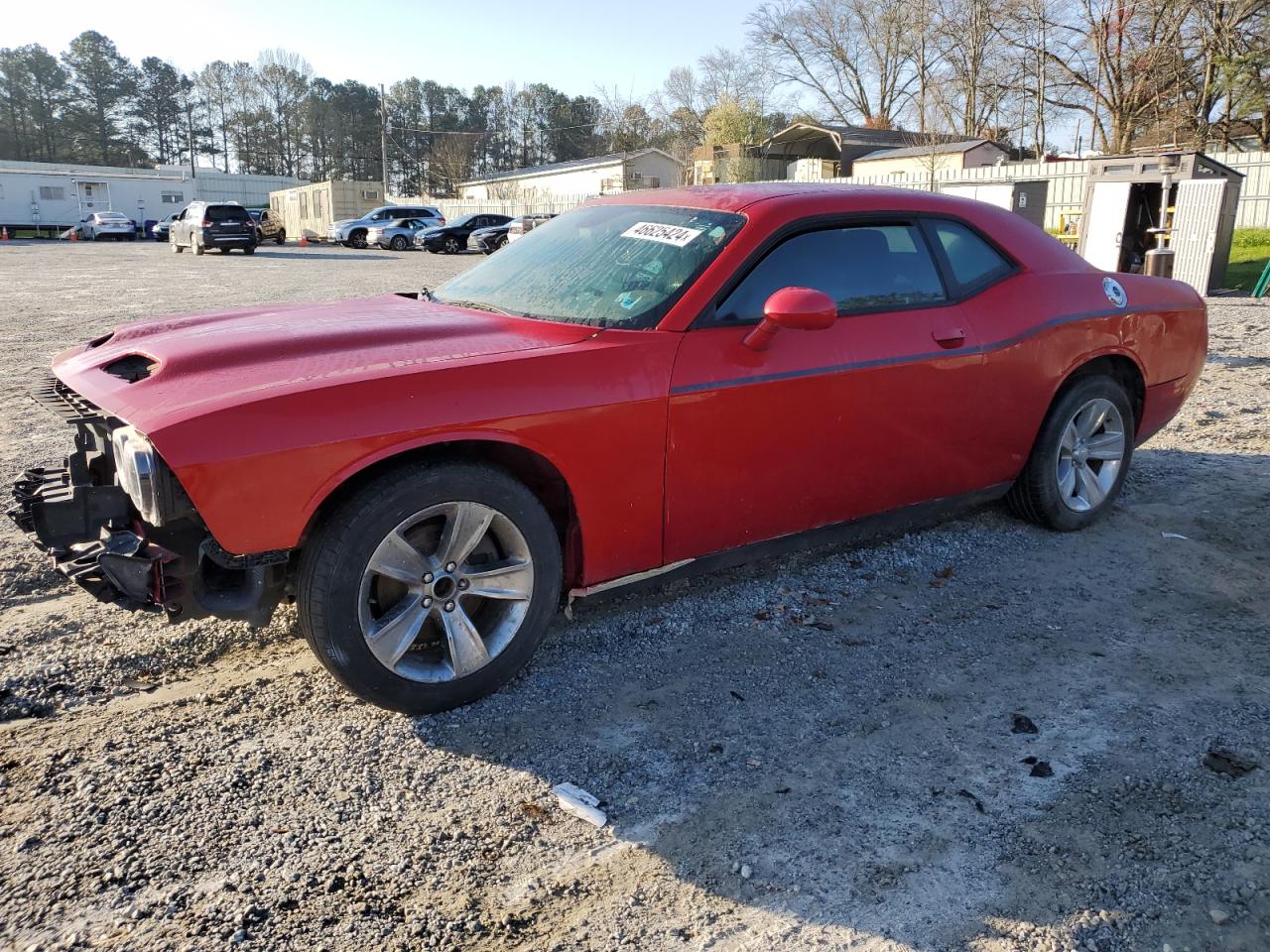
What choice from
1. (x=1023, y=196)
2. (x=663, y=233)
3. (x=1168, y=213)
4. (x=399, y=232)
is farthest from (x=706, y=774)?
(x=399, y=232)

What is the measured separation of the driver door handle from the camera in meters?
4.03

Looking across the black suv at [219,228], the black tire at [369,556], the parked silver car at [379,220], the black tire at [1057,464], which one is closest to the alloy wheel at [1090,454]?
the black tire at [1057,464]

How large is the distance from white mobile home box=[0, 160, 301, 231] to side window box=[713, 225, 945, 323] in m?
58.7

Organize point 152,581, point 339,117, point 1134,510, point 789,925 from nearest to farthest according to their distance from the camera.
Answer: point 789,925, point 152,581, point 1134,510, point 339,117

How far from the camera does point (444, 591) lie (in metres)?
3.04

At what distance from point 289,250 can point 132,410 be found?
3483cm

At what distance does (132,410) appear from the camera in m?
2.77

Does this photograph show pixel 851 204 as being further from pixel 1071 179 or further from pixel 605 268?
pixel 1071 179

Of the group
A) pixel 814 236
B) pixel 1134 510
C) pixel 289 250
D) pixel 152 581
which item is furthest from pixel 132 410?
pixel 289 250

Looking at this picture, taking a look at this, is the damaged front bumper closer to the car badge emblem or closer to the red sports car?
the red sports car

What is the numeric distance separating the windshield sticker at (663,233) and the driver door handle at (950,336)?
3.68 ft

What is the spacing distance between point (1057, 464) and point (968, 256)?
3.72ft

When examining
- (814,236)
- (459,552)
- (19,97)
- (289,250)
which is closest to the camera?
(459,552)

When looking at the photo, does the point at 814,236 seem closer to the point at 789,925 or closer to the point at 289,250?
the point at 789,925
